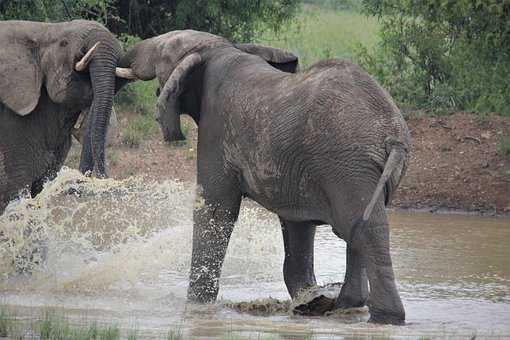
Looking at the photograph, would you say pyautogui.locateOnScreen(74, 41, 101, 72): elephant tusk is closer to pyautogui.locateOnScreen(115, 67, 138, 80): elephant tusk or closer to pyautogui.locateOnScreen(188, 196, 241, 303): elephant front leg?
pyautogui.locateOnScreen(115, 67, 138, 80): elephant tusk

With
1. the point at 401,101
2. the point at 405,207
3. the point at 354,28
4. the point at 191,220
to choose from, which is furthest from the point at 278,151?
the point at 354,28

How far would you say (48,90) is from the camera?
9.35 meters

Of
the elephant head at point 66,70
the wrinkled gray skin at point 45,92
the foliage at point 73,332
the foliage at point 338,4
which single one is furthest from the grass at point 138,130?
the foliage at point 338,4

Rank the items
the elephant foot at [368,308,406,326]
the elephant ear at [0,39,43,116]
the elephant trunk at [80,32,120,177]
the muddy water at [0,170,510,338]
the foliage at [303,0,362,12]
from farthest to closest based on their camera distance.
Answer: the foliage at [303,0,362,12] → the elephant ear at [0,39,43,116] → the elephant trunk at [80,32,120,177] → the muddy water at [0,170,510,338] → the elephant foot at [368,308,406,326]

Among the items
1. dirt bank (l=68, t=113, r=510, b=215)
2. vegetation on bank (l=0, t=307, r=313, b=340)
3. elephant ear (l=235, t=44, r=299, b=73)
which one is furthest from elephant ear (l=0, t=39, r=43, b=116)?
dirt bank (l=68, t=113, r=510, b=215)

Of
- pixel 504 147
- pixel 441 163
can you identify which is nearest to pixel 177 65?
pixel 441 163

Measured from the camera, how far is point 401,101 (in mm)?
16641

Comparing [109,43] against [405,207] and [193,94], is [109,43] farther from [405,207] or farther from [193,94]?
[405,207]

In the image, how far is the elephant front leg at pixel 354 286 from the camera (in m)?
8.33

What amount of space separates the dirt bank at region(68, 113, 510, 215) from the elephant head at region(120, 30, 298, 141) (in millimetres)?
5093

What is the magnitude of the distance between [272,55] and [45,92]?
166 cm

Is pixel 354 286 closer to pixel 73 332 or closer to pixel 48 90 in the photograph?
pixel 73 332

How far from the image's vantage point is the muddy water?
25.9 feet

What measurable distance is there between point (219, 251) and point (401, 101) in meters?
8.32
